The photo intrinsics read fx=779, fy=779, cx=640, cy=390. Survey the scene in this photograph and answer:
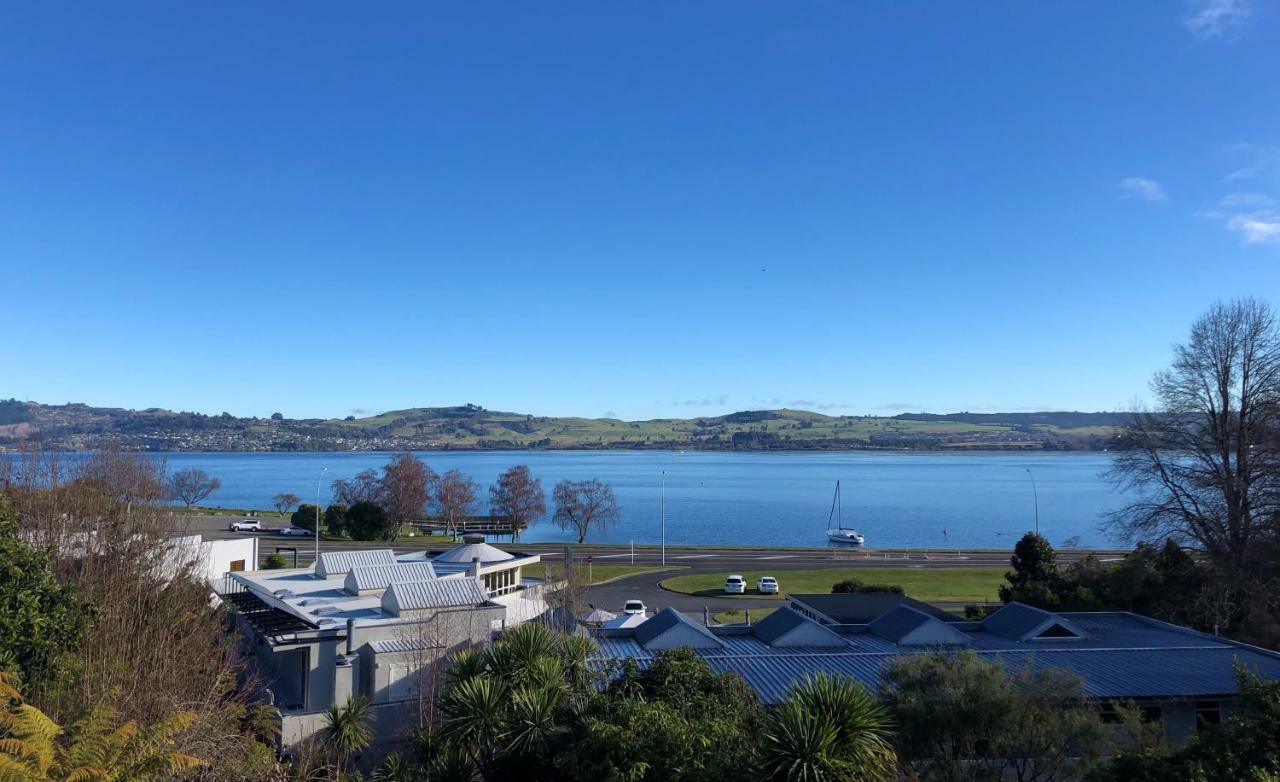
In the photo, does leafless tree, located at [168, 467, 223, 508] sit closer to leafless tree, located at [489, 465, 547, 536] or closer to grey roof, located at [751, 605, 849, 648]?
leafless tree, located at [489, 465, 547, 536]

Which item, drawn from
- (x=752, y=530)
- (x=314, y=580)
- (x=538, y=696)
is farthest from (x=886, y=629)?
(x=752, y=530)

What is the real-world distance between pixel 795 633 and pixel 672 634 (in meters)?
4.43

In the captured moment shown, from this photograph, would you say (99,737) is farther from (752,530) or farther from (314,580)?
(752,530)

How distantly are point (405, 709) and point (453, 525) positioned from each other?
65.7 metres

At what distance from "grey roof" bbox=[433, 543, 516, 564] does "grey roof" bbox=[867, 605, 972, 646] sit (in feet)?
49.1

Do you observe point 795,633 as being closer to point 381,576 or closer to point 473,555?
point 473,555

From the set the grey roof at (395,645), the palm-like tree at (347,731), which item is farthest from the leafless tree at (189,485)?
the palm-like tree at (347,731)

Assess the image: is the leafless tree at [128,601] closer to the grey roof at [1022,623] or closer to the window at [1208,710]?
the window at [1208,710]

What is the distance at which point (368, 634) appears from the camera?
23047mm

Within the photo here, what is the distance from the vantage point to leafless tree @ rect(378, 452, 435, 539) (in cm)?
7462

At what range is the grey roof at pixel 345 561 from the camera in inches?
1261

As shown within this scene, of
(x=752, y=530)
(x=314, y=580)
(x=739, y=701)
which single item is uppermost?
(x=739, y=701)

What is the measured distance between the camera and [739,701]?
11891mm

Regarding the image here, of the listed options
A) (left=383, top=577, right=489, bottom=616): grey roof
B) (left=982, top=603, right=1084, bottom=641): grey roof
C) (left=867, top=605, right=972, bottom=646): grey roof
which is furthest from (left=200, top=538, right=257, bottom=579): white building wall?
(left=982, top=603, right=1084, bottom=641): grey roof
